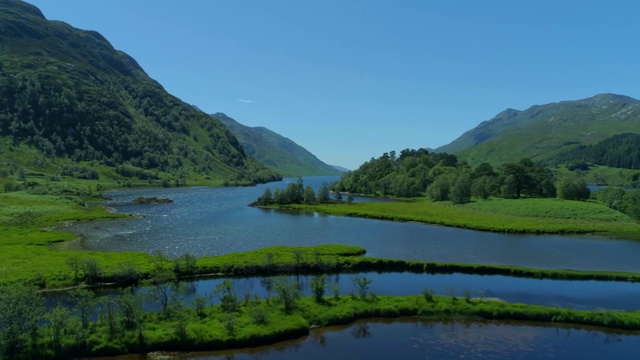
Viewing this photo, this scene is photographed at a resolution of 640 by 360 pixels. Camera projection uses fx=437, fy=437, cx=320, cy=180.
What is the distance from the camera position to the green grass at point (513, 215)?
124688 millimetres

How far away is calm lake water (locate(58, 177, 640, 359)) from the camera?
4884 cm

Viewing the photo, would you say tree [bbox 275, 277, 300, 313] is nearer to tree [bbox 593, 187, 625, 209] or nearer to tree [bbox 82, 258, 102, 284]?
tree [bbox 82, 258, 102, 284]

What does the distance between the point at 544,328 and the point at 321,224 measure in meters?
85.6

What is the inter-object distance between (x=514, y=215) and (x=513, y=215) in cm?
34

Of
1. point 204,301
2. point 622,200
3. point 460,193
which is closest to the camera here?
point 204,301

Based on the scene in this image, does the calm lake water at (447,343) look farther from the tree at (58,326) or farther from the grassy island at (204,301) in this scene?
the tree at (58,326)

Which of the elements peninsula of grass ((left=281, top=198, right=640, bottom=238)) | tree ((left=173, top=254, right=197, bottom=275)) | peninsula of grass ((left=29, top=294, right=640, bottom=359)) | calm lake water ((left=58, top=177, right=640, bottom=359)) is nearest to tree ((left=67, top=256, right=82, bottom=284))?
tree ((left=173, top=254, right=197, bottom=275))

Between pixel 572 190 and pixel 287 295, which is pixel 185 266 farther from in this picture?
pixel 572 190

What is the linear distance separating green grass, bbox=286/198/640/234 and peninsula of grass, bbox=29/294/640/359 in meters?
68.7

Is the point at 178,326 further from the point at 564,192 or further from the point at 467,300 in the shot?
the point at 564,192

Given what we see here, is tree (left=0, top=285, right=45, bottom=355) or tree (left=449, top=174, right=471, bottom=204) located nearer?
tree (left=0, top=285, right=45, bottom=355)

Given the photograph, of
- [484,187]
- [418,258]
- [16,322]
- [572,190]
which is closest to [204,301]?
[16,322]

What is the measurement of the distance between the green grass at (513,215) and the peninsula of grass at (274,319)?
6871 cm

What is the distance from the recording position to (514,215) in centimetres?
15075
